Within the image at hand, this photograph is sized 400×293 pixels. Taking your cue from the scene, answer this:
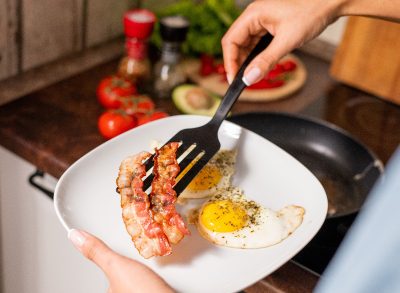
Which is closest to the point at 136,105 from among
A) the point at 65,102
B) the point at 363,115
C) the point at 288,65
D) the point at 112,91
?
the point at 112,91

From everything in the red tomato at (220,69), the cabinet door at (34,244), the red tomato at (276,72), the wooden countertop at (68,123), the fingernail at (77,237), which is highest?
the fingernail at (77,237)

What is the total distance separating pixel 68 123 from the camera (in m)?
1.28

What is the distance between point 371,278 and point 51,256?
94 centimetres

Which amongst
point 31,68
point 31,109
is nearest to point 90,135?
point 31,109

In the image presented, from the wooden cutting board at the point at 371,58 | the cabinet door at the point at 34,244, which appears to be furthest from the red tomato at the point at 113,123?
the wooden cutting board at the point at 371,58

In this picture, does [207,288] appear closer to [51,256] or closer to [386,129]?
[51,256]

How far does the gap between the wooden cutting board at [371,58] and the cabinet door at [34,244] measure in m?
0.85

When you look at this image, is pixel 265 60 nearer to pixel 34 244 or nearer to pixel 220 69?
pixel 220 69

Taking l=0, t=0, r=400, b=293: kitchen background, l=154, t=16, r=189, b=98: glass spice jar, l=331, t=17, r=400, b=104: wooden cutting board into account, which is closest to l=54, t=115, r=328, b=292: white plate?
l=0, t=0, r=400, b=293: kitchen background

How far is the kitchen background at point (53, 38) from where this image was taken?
1298mm

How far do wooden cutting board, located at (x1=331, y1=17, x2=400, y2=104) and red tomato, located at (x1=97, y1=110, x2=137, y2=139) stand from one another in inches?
25.8

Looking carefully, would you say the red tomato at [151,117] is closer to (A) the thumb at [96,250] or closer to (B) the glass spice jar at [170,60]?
(B) the glass spice jar at [170,60]

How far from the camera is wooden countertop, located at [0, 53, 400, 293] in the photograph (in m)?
1.00

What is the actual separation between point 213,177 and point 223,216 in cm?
10
